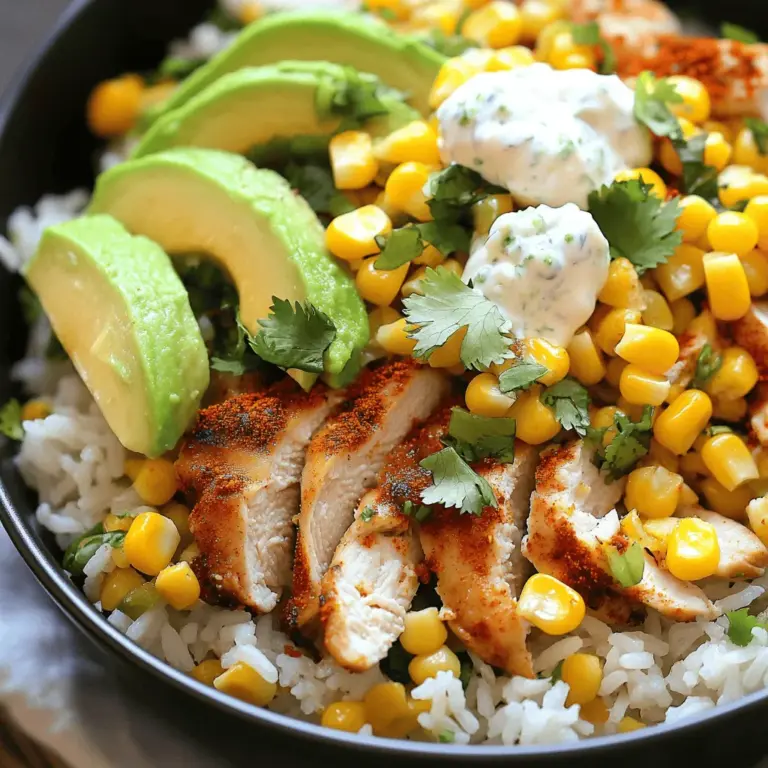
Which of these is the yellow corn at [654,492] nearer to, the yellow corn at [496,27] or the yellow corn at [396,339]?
the yellow corn at [396,339]

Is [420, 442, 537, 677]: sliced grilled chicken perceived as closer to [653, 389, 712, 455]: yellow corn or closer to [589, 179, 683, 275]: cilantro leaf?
[653, 389, 712, 455]: yellow corn

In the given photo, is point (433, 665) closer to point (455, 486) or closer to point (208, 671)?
point (455, 486)

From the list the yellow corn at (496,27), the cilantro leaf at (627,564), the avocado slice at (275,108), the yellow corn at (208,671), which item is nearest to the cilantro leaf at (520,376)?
the cilantro leaf at (627,564)

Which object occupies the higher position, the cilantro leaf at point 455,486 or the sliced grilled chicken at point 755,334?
the cilantro leaf at point 455,486

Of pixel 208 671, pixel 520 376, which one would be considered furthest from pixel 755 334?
pixel 208 671

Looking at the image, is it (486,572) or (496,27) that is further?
(496,27)

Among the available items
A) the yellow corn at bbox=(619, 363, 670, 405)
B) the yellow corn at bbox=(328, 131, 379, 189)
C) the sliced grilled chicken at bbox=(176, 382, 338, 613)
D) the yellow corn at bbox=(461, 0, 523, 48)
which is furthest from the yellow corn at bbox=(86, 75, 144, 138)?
the yellow corn at bbox=(619, 363, 670, 405)

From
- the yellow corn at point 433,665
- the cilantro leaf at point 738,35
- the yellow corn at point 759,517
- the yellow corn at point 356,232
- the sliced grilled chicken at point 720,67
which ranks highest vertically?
the yellow corn at point 356,232
